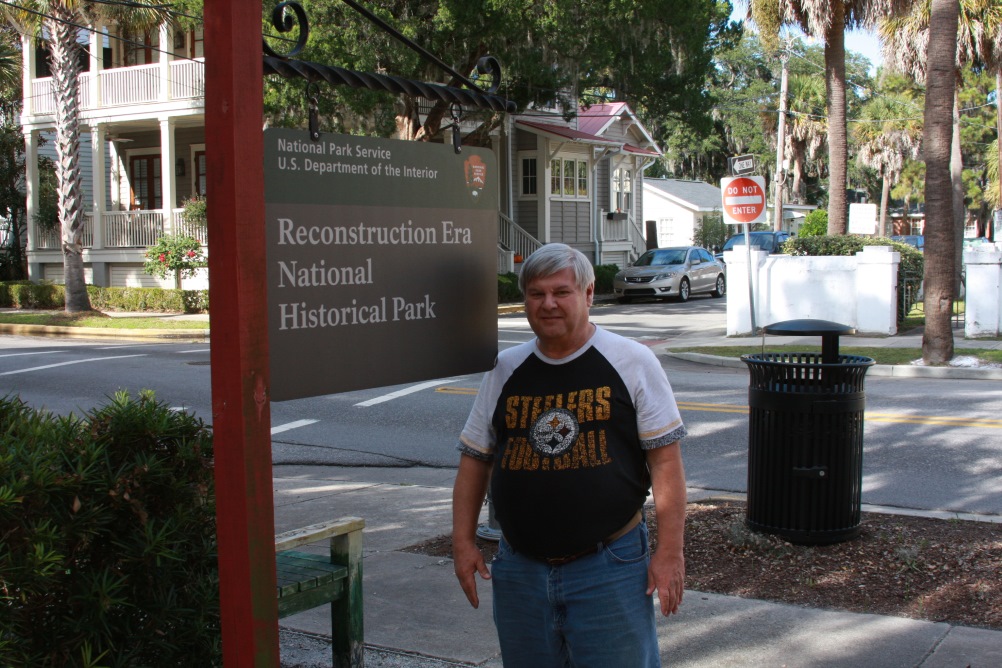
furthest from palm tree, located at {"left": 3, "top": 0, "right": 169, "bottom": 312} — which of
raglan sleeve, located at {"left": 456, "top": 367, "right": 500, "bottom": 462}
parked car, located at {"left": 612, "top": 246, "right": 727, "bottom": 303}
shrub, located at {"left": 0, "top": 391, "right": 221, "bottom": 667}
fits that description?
raglan sleeve, located at {"left": 456, "top": 367, "right": 500, "bottom": 462}

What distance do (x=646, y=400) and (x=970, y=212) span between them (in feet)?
263

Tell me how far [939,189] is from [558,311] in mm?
12350

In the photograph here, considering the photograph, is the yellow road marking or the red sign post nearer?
the red sign post

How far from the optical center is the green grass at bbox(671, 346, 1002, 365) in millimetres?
14072

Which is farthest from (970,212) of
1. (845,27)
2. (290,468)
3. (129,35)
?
(290,468)

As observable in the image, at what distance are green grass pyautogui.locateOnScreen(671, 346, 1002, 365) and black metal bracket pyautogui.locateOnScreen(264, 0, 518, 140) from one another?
10.9 m

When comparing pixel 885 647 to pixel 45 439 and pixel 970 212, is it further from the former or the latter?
pixel 970 212

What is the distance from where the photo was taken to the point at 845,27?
20500 millimetres

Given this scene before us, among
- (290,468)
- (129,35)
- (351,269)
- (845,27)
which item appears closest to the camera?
(351,269)

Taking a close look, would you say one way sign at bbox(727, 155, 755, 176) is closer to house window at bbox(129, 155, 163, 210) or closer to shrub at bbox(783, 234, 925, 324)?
shrub at bbox(783, 234, 925, 324)

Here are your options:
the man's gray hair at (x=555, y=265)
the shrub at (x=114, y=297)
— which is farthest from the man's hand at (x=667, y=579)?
the shrub at (x=114, y=297)

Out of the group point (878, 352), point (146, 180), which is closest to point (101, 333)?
point (146, 180)

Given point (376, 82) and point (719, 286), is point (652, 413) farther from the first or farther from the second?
point (719, 286)

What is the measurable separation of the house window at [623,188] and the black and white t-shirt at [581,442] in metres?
34.9
